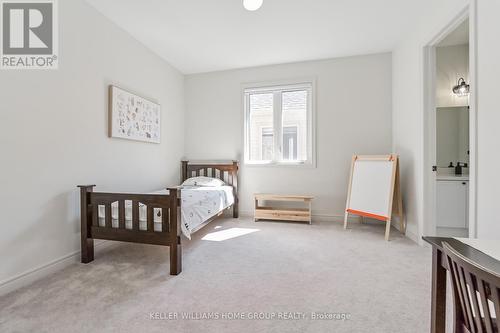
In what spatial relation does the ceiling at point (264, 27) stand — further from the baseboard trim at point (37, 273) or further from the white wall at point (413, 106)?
the baseboard trim at point (37, 273)

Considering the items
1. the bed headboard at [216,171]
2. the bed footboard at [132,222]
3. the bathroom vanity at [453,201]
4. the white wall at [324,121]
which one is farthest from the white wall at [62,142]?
the bathroom vanity at [453,201]

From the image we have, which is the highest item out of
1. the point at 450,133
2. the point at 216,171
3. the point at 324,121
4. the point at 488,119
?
the point at 324,121

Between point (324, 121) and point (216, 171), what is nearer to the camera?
point (324, 121)

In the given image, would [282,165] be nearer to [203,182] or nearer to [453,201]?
[203,182]

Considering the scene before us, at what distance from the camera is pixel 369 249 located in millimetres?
2430

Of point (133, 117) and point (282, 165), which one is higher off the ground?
point (133, 117)

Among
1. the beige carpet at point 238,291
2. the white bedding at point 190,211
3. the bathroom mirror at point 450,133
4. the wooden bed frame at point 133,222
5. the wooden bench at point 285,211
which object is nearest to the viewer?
the beige carpet at point 238,291

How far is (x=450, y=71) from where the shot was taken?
2963 mm

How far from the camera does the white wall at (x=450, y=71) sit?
2.93 meters

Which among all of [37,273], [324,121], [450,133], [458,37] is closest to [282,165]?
[324,121]

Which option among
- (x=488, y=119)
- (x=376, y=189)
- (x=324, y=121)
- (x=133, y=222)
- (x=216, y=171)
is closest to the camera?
(x=488, y=119)

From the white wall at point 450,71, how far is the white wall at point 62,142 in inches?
154

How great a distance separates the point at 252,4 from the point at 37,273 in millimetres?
2977

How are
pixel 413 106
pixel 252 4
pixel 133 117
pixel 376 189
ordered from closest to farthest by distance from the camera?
pixel 252 4
pixel 413 106
pixel 133 117
pixel 376 189
